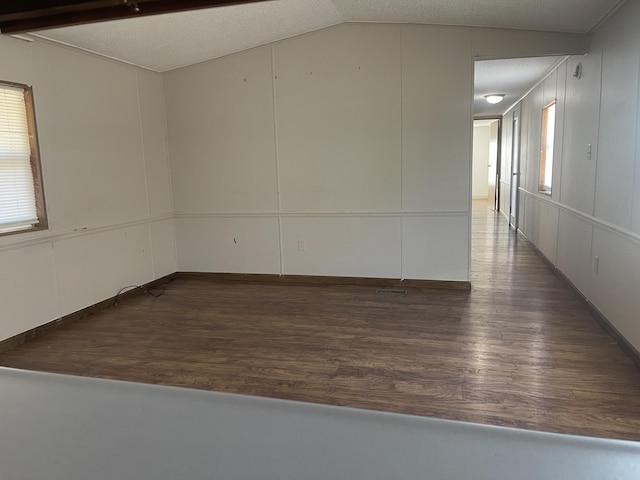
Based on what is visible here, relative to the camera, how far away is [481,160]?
16.5 metres

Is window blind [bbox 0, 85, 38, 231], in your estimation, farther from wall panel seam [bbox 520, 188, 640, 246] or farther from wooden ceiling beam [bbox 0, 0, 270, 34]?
wall panel seam [bbox 520, 188, 640, 246]

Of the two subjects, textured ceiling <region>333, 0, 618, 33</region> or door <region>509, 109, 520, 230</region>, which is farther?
door <region>509, 109, 520, 230</region>

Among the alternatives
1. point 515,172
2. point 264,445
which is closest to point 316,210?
point 264,445

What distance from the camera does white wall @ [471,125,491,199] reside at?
53.1ft

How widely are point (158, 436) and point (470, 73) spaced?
15.4 ft

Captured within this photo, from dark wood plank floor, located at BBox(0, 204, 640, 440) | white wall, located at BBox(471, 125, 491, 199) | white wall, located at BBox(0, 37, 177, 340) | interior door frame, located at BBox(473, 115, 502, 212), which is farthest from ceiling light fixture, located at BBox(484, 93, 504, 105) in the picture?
white wall, located at BBox(471, 125, 491, 199)

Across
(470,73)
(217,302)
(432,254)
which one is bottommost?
(217,302)

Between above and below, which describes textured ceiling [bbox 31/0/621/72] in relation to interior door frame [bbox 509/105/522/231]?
above

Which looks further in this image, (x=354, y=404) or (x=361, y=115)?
(x=361, y=115)

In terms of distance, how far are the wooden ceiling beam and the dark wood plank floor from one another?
2.43m

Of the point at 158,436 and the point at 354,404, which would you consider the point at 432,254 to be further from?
the point at 158,436

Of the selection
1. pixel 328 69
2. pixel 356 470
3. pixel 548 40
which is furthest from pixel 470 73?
pixel 356 470

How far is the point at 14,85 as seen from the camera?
362 centimetres

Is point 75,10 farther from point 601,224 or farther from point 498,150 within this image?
point 498,150
